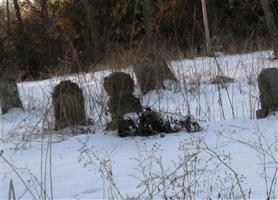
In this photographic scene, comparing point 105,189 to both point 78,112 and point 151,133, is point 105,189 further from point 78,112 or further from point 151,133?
point 78,112

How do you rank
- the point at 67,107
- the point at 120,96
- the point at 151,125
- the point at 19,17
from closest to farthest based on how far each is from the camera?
the point at 151,125 → the point at 120,96 → the point at 67,107 → the point at 19,17

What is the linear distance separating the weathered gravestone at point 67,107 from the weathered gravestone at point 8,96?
251 cm

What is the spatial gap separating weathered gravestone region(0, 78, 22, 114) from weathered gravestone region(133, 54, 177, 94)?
78.9 inches

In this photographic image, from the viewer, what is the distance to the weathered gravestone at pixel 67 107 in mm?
6495

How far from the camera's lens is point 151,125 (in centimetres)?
569

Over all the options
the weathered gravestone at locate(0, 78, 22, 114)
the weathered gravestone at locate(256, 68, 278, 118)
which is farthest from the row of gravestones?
the weathered gravestone at locate(0, 78, 22, 114)

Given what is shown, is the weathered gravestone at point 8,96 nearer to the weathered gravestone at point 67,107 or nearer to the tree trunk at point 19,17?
the weathered gravestone at point 67,107

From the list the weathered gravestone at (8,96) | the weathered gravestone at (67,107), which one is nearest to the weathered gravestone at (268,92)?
the weathered gravestone at (67,107)

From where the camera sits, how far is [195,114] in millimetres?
6609

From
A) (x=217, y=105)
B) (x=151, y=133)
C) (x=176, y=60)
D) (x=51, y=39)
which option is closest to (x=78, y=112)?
(x=151, y=133)

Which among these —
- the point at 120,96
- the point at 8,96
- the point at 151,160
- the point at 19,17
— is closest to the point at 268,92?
the point at 120,96

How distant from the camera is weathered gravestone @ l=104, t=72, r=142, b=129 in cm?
616

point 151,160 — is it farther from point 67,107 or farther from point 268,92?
point 67,107

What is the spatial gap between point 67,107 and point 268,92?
228 cm
